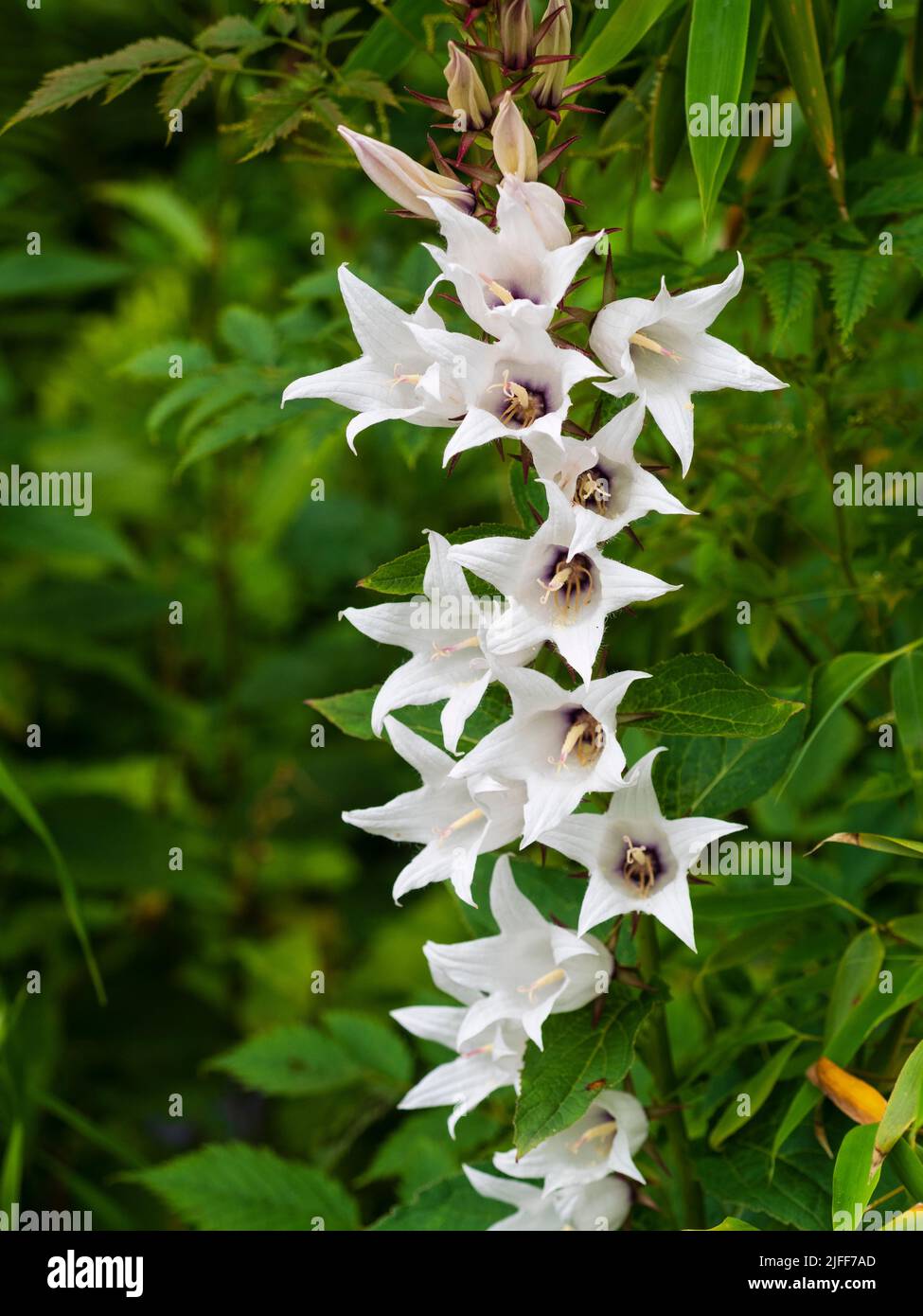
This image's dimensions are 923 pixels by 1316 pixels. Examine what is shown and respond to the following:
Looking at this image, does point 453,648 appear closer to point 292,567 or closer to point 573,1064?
point 573,1064

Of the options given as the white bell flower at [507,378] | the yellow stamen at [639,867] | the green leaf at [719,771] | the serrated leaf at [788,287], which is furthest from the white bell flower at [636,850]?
the serrated leaf at [788,287]

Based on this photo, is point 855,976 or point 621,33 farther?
point 855,976

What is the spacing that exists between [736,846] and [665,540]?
0.31 m

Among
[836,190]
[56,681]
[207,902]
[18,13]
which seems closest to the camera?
[836,190]

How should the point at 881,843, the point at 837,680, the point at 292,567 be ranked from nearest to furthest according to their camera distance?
the point at 881,843 → the point at 837,680 → the point at 292,567

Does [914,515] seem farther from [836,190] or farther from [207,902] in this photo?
[207,902]

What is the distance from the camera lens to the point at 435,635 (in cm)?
84

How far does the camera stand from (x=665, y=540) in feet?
3.91

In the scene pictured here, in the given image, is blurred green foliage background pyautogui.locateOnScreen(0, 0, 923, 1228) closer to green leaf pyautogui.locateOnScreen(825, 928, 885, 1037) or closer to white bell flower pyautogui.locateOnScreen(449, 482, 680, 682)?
green leaf pyautogui.locateOnScreen(825, 928, 885, 1037)

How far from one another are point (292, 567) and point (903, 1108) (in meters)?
1.64

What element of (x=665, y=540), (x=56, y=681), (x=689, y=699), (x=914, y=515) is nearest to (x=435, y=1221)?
(x=689, y=699)

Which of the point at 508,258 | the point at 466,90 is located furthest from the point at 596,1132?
the point at 466,90

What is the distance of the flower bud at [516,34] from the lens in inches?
30.7

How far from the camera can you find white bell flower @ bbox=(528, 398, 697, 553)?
0.74 meters
